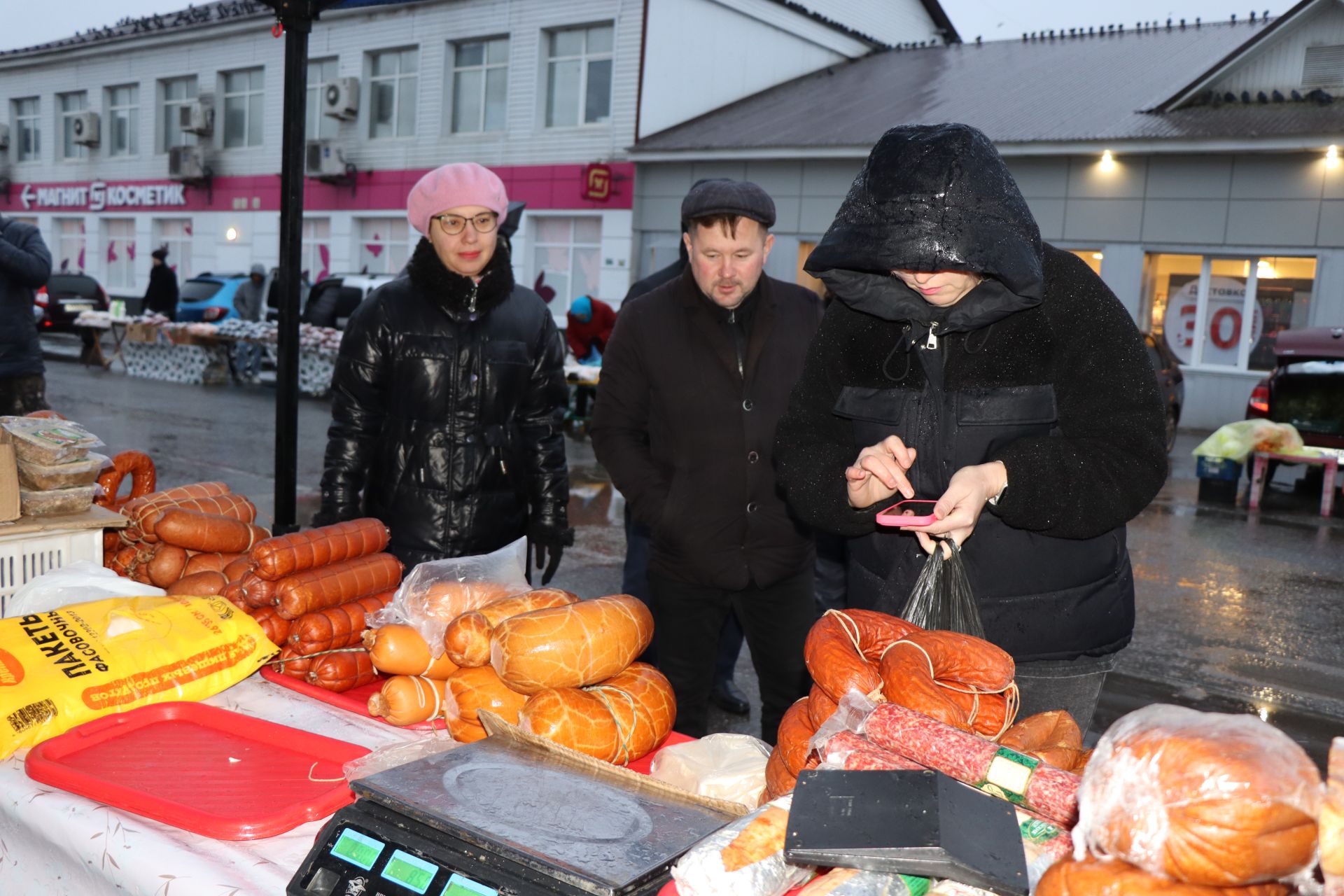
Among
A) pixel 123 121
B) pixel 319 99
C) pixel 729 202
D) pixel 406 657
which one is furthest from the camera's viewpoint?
pixel 123 121

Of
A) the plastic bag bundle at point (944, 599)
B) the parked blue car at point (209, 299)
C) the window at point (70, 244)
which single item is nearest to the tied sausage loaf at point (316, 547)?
the plastic bag bundle at point (944, 599)

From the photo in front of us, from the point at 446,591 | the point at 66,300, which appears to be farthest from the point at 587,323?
the point at 66,300

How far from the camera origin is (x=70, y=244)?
33625 mm

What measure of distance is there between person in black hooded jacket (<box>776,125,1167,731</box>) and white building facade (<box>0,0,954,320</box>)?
17.5m

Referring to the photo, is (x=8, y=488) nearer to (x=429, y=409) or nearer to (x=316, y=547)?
(x=316, y=547)

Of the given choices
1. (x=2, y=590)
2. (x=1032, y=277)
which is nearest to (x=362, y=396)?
(x=2, y=590)

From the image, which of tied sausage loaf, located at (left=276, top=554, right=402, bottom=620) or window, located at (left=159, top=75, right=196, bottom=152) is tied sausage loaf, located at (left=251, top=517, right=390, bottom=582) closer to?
tied sausage loaf, located at (left=276, top=554, right=402, bottom=620)

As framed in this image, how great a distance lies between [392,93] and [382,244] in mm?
3601

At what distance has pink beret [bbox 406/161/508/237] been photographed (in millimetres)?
3412

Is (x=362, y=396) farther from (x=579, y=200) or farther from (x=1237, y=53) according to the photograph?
(x=579, y=200)

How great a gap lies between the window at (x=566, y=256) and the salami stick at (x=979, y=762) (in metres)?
21.4

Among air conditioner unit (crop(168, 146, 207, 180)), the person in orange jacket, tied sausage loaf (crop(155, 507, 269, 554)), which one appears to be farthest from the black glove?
air conditioner unit (crop(168, 146, 207, 180))

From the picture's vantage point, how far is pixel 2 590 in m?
2.80

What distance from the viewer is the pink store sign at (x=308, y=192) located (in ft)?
73.6
